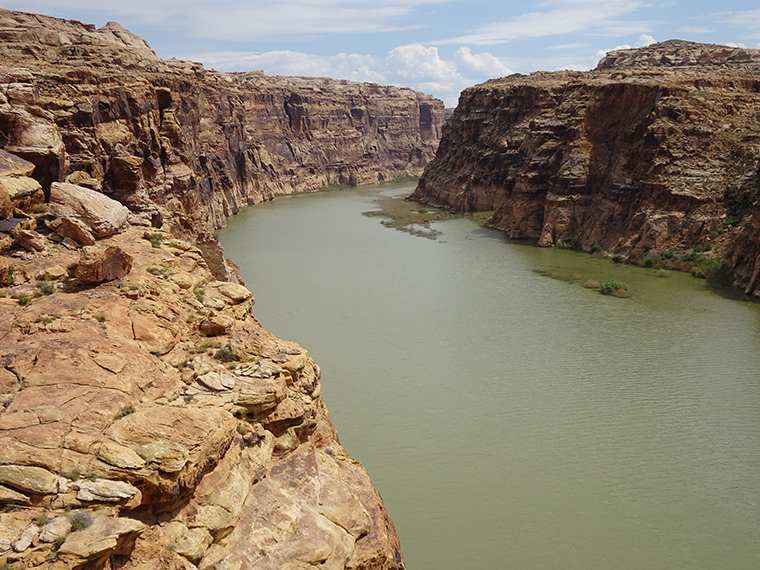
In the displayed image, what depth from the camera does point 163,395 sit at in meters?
8.54

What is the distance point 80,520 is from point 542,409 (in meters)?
15.1

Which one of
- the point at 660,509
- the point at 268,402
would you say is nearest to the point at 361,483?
the point at 268,402

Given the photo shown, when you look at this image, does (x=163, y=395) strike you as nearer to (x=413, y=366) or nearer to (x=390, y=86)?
(x=413, y=366)

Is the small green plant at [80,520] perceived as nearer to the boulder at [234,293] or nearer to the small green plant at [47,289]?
the small green plant at [47,289]

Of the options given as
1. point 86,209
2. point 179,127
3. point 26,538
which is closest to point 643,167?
point 179,127

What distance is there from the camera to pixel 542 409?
62.3ft

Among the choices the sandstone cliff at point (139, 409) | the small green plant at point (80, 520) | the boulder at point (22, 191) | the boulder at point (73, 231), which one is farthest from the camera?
the boulder at point (73, 231)

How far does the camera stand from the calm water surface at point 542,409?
45.5 ft

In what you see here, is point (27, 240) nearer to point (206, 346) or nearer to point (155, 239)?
point (155, 239)

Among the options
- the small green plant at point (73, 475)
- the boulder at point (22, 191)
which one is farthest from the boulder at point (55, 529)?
the boulder at point (22, 191)

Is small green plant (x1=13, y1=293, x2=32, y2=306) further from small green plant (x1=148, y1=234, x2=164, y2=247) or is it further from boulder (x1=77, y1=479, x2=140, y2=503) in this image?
boulder (x1=77, y1=479, x2=140, y2=503)

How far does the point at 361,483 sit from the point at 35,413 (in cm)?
526

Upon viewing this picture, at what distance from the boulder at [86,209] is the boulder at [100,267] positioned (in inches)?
79.7

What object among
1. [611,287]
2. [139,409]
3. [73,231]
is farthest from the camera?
[611,287]
